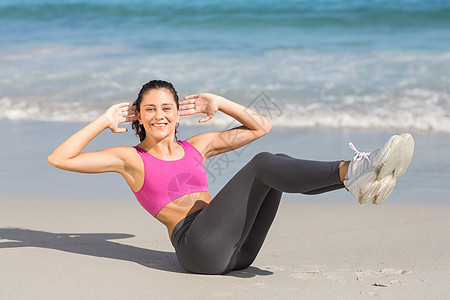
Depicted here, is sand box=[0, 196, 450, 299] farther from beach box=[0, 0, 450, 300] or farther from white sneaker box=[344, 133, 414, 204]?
white sneaker box=[344, 133, 414, 204]

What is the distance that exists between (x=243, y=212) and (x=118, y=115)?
35.7 inches

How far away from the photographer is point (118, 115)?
371cm

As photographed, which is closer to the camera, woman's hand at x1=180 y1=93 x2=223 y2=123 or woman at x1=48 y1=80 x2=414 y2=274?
woman at x1=48 y1=80 x2=414 y2=274

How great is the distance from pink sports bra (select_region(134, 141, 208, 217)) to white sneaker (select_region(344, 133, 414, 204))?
0.93 meters

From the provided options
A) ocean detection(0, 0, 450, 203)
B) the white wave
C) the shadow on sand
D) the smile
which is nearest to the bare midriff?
the shadow on sand

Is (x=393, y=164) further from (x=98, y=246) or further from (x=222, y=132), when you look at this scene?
(x=98, y=246)

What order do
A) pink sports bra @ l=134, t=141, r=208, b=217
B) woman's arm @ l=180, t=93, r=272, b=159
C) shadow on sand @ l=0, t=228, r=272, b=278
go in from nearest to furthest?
pink sports bra @ l=134, t=141, r=208, b=217
shadow on sand @ l=0, t=228, r=272, b=278
woman's arm @ l=180, t=93, r=272, b=159

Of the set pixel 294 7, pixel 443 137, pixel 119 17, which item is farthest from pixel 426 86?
pixel 119 17

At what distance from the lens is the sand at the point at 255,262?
10.7 ft

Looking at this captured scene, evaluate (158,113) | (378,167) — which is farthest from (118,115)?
(378,167)

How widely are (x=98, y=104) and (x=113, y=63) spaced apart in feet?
9.99

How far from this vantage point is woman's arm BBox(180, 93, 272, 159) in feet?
12.7

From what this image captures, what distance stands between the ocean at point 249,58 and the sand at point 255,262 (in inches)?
118

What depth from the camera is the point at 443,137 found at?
6.86m
